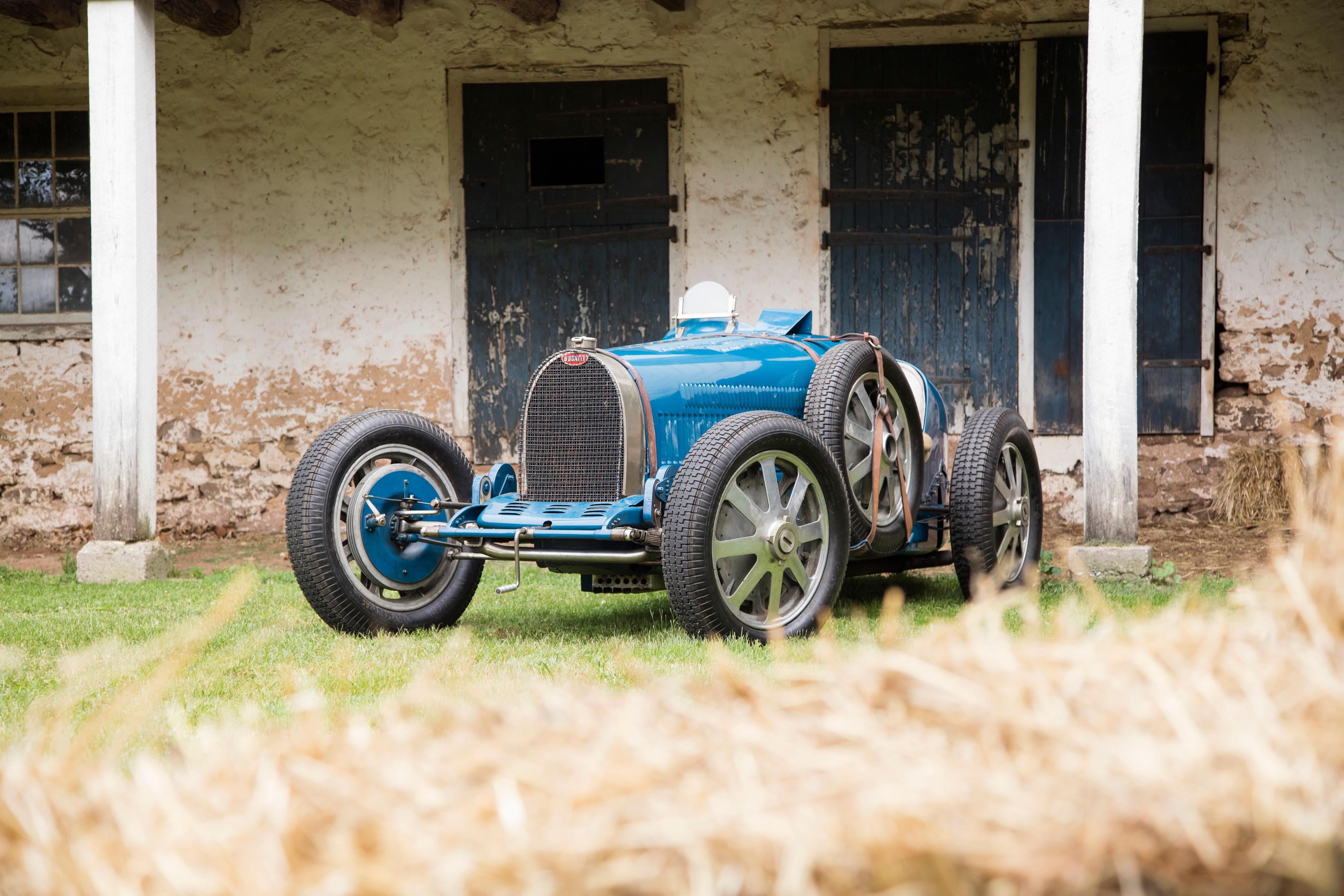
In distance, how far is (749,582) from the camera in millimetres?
3793

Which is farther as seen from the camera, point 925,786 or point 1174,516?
point 1174,516

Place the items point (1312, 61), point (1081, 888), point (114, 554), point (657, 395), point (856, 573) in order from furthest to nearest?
point (1312, 61) → point (114, 554) → point (856, 573) → point (657, 395) → point (1081, 888)

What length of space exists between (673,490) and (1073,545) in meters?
3.46

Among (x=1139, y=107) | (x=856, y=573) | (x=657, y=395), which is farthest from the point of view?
(x=1139, y=107)

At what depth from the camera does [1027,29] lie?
762cm

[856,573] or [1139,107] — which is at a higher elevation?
[1139,107]

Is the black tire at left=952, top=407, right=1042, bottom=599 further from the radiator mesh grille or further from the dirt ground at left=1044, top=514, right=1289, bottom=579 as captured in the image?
the radiator mesh grille

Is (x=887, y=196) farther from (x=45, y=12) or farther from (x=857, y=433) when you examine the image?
(x=45, y=12)

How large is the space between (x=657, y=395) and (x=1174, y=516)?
480 centimetres

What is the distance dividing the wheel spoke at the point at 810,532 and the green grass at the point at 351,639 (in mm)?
340

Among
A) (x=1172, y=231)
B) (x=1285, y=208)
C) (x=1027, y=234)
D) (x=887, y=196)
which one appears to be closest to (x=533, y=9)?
(x=887, y=196)

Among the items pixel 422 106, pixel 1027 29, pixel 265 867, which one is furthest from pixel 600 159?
pixel 265 867

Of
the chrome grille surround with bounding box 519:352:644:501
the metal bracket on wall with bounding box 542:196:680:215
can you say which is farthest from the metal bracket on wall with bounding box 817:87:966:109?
the chrome grille surround with bounding box 519:352:644:501

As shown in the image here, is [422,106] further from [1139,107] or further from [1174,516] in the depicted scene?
[1174,516]
